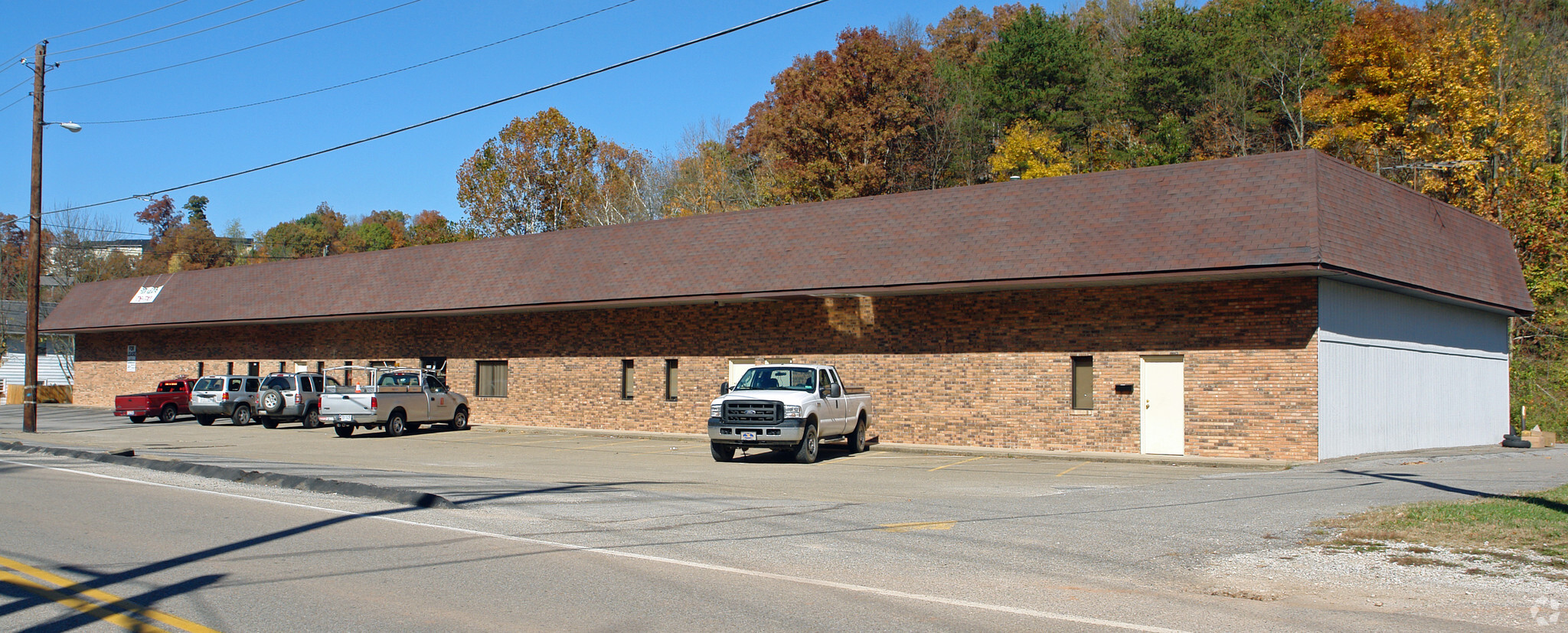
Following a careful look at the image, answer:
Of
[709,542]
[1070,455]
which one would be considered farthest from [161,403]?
[709,542]

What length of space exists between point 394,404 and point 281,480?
1422cm

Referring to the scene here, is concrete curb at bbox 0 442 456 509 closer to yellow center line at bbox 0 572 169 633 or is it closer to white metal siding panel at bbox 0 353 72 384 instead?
yellow center line at bbox 0 572 169 633

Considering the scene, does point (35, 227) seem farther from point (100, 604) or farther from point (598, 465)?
point (100, 604)

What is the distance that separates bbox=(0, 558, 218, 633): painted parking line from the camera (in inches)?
270

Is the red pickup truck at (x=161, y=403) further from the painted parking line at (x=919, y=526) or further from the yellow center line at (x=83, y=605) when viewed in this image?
→ the painted parking line at (x=919, y=526)

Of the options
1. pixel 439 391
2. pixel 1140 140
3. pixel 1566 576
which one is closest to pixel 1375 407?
pixel 1566 576

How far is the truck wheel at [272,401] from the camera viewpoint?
32625 mm

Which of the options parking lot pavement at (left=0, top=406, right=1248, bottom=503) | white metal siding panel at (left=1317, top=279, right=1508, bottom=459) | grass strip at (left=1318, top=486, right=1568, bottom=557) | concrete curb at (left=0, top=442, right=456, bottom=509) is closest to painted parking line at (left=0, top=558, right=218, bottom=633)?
concrete curb at (left=0, top=442, right=456, bottom=509)

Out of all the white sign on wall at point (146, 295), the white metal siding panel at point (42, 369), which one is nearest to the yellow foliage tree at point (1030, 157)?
the white sign on wall at point (146, 295)

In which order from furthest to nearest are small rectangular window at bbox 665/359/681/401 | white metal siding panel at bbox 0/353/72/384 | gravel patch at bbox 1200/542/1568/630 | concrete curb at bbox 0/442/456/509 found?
1. white metal siding panel at bbox 0/353/72/384
2. small rectangular window at bbox 665/359/681/401
3. concrete curb at bbox 0/442/456/509
4. gravel patch at bbox 1200/542/1568/630

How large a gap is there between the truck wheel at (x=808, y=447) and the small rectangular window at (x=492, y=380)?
16227 mm

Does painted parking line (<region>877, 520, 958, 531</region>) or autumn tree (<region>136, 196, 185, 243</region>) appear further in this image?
autumn tree (<region>136, 196, 185, 243</region>)

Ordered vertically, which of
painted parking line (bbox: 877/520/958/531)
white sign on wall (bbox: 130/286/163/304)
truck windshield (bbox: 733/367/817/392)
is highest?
white sign on wall (bbox: 130/286/163/304)

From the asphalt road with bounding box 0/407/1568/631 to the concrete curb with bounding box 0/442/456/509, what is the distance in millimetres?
418
